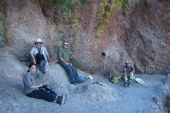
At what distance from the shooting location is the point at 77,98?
5.58 m

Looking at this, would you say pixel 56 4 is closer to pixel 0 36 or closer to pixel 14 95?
pixel 0 36

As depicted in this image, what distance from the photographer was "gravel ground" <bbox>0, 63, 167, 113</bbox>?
191 inches

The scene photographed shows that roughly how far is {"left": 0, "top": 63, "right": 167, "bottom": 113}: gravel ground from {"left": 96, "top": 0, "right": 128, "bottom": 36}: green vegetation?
2.84 meters

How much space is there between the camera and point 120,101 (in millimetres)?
5664

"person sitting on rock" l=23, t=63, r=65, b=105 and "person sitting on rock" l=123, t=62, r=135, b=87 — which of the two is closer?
"person sitting on rock" l=23, t=63, r=65, b=105

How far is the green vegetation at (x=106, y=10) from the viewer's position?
8.75m

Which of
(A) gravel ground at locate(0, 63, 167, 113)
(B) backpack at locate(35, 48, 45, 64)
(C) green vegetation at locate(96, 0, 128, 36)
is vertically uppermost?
(C) green vegetation at locate(96, 0, 128, 36)

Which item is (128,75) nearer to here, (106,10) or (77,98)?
(77,98)

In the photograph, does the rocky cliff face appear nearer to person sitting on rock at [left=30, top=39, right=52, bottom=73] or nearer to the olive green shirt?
person sitting on rock at [left=30, top=39, right=52, bottom=73]

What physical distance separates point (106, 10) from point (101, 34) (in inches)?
39.8

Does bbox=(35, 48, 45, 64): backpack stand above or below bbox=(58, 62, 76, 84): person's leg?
above

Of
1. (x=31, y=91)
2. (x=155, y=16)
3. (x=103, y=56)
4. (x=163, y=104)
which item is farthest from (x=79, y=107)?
(x=155, y=16)

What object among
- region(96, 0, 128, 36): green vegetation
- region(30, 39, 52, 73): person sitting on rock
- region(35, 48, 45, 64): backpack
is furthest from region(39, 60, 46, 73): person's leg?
region(96, 0, 128, 36): green vegetation

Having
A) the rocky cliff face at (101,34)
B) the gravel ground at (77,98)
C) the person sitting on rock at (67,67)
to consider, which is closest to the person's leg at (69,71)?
the person sitting on rock at (67,67)
